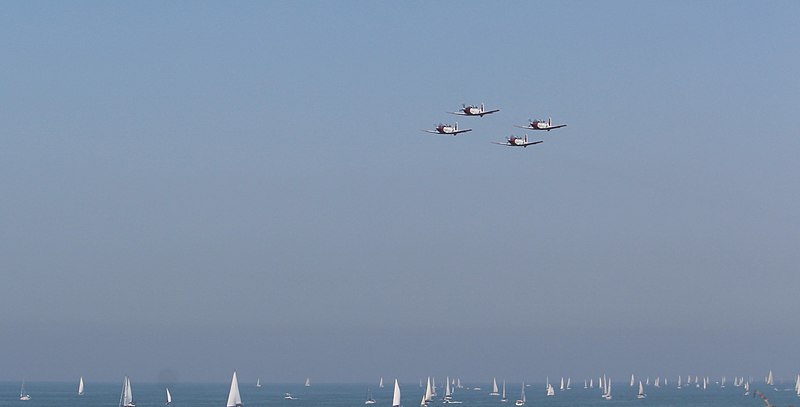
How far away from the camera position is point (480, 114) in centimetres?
13512

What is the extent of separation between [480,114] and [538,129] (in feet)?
25.0

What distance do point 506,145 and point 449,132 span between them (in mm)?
6163

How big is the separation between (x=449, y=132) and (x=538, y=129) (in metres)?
9.42

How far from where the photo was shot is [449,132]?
455ft

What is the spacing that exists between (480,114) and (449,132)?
197 inches

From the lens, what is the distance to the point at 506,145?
456 feet

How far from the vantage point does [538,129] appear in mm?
139125
